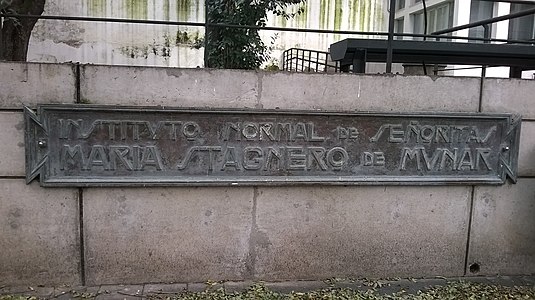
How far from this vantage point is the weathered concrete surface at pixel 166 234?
3.90 meters

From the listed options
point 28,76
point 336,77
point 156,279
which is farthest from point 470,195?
point 28,76

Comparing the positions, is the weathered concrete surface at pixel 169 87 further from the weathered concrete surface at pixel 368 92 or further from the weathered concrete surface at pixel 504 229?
the weathered concrete surface at pixel 504 229

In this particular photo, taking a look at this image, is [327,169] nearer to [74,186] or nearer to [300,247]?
[300,247]

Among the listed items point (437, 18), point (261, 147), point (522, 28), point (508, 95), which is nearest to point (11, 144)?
point (261, 147)

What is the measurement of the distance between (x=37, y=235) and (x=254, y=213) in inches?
70.1

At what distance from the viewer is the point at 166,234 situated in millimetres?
3996

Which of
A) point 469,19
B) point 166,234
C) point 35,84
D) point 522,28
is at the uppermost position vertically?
point 469,19

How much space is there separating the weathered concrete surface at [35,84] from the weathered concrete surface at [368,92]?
1553mm

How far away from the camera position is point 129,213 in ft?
12.9

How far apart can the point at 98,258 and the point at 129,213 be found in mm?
465

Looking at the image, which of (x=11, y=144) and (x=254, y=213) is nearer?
(x=11, y=144)

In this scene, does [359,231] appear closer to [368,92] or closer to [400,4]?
[368,92]

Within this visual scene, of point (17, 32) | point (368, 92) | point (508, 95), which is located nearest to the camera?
point (368, 92)

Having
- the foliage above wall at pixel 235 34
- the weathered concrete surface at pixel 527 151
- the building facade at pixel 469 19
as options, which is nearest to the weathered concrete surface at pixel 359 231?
the weathered concrete surface at pixel 527 151
